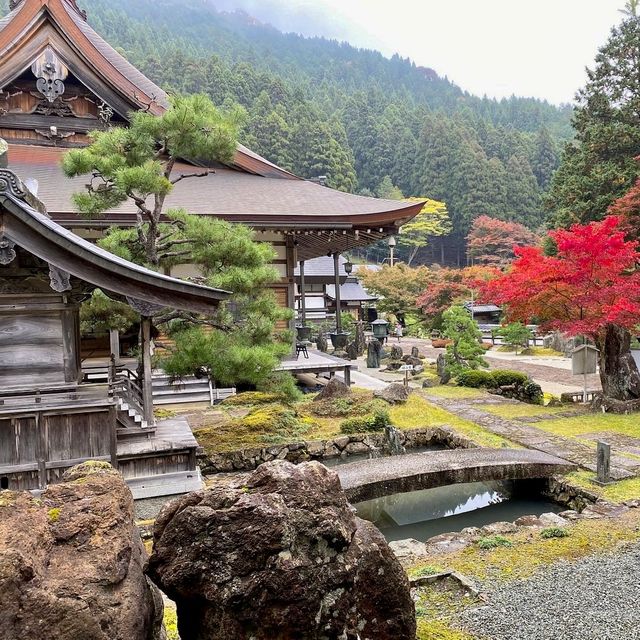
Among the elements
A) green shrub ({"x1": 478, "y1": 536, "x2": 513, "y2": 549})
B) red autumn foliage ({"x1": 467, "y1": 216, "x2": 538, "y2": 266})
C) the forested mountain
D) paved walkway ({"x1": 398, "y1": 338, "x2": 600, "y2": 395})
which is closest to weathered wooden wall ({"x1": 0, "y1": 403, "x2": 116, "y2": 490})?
green shrub ({"x1": 478, "y1": 536, "x2": 513, "y2": 549})

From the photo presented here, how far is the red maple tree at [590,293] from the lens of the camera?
10.0 metres

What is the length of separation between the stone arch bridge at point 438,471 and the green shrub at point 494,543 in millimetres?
1742

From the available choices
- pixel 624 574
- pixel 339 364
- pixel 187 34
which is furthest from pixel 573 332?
pixel 187 34

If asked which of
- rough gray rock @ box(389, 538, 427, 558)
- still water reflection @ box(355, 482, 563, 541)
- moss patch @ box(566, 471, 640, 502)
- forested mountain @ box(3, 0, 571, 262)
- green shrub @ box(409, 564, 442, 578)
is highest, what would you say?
forested mountain @ box(3, 0, 571, 262)

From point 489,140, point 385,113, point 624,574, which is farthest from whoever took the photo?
point 385,113

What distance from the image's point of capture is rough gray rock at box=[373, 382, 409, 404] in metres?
11.5

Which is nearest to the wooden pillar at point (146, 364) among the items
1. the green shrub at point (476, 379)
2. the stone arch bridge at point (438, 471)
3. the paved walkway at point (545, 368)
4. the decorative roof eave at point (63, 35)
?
the stone arch bridge at point (438, 471)

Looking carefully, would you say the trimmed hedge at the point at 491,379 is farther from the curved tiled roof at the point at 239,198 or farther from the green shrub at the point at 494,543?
the green shrub at the point at 494,543

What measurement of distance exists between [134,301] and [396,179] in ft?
239

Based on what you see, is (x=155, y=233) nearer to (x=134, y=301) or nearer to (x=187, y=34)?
(x=134, y=301)

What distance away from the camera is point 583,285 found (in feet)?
33.5

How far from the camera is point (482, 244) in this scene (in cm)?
4878

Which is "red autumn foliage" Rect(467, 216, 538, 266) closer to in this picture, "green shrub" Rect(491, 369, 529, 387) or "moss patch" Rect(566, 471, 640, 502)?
"green shrub" Rect(491, 369, 529, 387)

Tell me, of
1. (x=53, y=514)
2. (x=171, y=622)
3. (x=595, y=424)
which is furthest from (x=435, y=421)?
(x=53, y=514)
